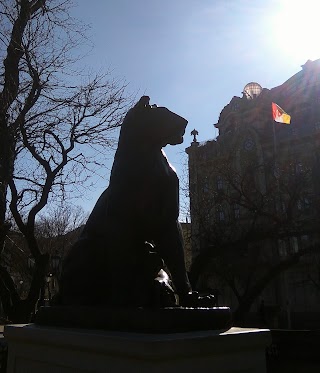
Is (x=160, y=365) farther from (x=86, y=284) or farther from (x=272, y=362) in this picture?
(x=272, y=362)

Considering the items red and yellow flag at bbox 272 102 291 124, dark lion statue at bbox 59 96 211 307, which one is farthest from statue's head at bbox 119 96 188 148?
red and yellow flag at bbox 272 102 291 124

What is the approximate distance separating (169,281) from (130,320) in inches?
25.4

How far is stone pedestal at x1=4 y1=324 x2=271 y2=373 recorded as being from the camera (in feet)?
7.68

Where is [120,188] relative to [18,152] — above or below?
below

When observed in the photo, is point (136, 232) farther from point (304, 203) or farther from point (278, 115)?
point (278, 115)

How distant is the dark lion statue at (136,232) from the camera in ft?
10.8

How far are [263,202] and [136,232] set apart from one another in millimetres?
13047

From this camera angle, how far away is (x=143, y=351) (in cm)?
231

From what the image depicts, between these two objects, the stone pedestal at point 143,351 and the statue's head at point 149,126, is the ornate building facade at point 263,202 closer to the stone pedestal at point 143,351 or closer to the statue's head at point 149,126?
the statue's head at point 149,126

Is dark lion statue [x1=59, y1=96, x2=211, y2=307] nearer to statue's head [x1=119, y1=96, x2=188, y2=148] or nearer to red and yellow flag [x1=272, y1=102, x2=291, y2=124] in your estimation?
statue's head [x1=119, y1=96, x2=188, y2=148]

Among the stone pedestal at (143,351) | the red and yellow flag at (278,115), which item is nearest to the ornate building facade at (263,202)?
the red and yellow flag at (278,115)

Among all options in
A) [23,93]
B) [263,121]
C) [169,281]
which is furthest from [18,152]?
[263,121]

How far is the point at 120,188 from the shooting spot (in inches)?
Result: 138

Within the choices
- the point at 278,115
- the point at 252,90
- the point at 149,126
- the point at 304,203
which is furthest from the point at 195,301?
the point at 252,90
